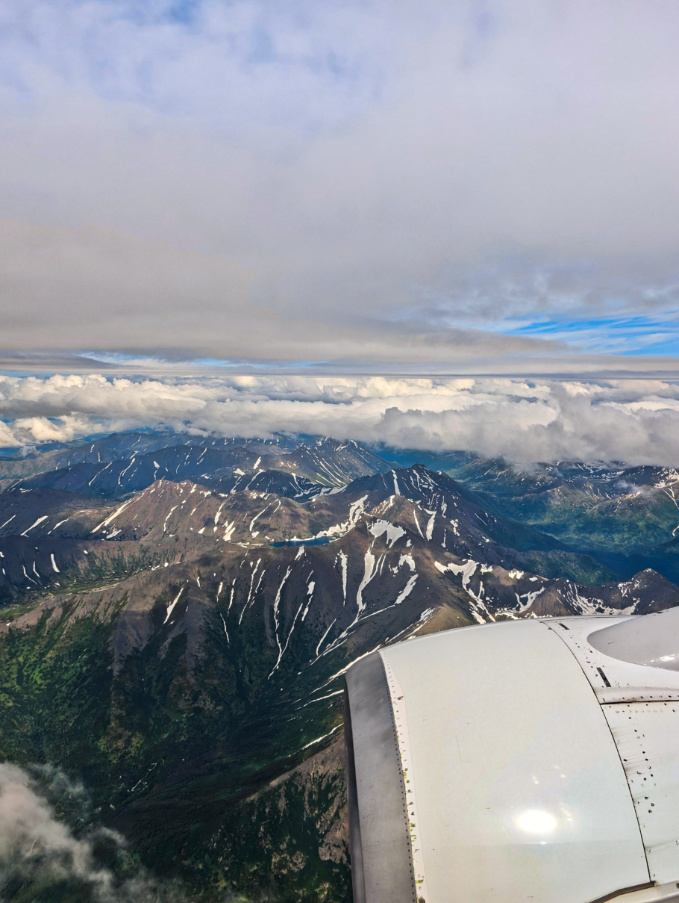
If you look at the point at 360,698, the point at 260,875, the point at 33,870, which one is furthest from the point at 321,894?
the point at 360,698

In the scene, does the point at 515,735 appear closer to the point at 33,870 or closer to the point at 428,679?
the point at 428,679

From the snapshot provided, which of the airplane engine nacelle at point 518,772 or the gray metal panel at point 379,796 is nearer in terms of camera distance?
the airplane engine nacelle at point 518,772

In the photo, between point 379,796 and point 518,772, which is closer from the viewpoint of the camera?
point 518,772

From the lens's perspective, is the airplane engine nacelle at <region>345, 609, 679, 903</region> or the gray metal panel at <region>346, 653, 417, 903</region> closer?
the airplane engine nacelle at <region>345, 609, 679, 903</region>

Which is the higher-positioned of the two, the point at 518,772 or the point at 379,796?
the point at 518,772
